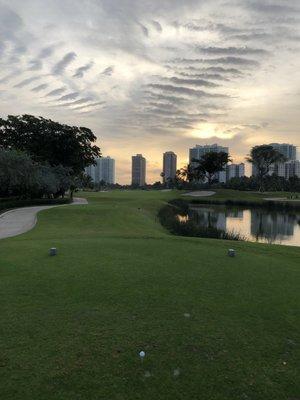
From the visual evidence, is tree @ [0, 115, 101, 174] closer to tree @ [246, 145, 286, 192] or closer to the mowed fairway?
the mowed fairway

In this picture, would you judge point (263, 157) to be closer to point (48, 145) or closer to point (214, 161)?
point (214, 161)

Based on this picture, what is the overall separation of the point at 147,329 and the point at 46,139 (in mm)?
49883

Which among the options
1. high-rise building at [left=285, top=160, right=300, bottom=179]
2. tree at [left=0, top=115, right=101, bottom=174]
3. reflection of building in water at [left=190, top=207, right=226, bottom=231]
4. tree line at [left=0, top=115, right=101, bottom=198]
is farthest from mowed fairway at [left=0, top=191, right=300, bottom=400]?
high-rise building at [left=285, top=160, right=300, bottom=179]

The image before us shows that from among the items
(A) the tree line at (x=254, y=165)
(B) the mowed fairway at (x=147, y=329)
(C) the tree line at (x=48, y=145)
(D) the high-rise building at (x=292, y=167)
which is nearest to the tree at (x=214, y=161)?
(A) the tree line at (x=254, y=165)

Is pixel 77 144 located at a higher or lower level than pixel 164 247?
higher

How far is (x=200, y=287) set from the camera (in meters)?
8.68

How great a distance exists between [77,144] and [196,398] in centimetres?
5327

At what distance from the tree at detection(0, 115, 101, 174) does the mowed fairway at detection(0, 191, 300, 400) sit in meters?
43.7

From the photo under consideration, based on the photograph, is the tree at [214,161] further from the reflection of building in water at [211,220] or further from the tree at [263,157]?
the reflection of building in water at [211,220]

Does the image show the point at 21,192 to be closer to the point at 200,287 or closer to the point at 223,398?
the point at 200,287

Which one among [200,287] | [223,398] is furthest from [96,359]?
→ [200,287]

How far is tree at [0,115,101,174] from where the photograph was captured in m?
52.4

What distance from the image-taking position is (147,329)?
627cm

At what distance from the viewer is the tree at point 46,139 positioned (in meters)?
52.4
